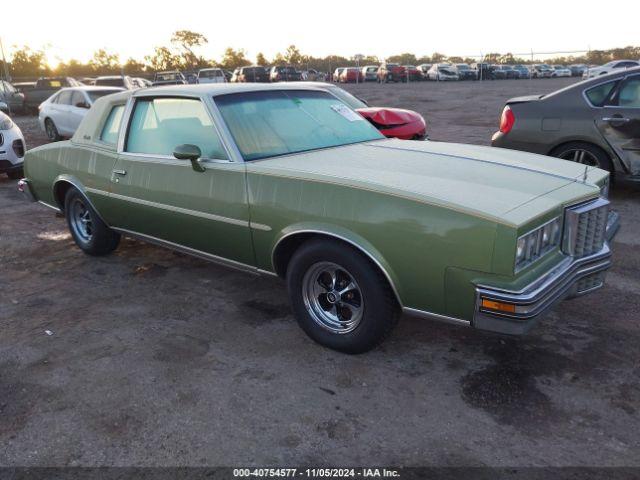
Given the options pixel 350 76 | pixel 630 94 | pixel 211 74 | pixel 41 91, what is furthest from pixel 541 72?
pixel 630 94

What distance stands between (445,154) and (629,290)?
5.97 feet

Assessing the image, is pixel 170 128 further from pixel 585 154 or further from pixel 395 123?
pixel 395 123

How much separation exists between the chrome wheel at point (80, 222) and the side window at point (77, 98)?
8.24m

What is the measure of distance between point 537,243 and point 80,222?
14.1 ft

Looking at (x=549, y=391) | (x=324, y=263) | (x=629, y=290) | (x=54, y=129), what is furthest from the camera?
(x=54, y=129)

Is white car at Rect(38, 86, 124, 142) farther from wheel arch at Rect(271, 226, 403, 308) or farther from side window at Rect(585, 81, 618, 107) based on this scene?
wheel arch at Rect(271, 226, 403, 308)

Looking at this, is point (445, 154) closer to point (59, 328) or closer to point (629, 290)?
point (629, 290)

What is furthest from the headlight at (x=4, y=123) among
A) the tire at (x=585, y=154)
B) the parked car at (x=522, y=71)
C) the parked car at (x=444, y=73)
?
the parked car at (x=522, y=71)

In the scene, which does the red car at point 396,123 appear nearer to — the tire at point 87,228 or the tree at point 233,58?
the tire at point 87,228

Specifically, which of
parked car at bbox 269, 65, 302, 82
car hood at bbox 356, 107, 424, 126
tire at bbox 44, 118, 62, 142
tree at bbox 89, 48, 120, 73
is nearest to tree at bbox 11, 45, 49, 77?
tree at bbox 89, 48, 120, 73

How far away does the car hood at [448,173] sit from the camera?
268cm

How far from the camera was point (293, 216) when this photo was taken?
3.12 m

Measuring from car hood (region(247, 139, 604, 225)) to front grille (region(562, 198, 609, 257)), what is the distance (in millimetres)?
79

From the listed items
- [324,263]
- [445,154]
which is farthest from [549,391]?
[445,154]
